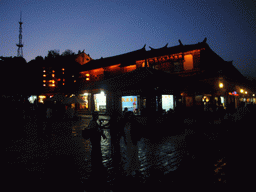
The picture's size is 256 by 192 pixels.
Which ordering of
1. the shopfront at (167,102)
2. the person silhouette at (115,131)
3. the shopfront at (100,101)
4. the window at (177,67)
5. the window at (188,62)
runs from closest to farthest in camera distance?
the person silhouette at (115,131) → the shopfront at (167,102) → the window at (188,62) → the window at (177,67) → the shopfront at (100,101)

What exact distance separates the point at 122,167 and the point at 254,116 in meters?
6.39

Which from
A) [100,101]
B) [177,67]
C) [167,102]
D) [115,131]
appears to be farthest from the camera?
[100,101]

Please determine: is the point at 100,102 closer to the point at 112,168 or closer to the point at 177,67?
the point at 177,67

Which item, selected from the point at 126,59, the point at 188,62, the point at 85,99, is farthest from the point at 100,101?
the point at 188,62

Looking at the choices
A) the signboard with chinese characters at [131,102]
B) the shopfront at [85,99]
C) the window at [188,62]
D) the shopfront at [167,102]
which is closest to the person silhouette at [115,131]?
the shopfront at [167,102]

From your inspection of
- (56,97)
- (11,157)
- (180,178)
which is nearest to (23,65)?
(56,97)

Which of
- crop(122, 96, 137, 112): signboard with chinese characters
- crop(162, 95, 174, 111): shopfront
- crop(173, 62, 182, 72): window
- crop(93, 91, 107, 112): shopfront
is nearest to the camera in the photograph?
crop(162, 95, 174, 111): shopfront

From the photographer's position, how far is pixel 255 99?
126 ft

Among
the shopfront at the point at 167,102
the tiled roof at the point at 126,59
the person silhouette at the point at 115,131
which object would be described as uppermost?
the tiled roof at the point at 126,59

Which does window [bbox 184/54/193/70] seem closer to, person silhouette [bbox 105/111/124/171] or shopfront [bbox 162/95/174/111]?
shopfront [bbox 162/95/174/111]

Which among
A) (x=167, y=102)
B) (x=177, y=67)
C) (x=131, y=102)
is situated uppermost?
(x=177, y=67)

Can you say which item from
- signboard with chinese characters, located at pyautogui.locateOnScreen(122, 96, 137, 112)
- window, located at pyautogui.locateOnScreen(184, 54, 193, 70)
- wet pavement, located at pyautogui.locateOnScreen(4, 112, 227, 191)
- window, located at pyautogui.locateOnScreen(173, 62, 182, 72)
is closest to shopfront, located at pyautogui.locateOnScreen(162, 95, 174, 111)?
window, located at pyautogui.locateOnScreen(173, 62, 182, 72)

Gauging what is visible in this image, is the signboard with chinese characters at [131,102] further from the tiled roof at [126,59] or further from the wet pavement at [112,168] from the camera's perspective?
the wet pavement at [112,168]

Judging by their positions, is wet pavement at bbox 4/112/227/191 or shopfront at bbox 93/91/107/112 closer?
wet pavement at bbox 4/112/227/191
